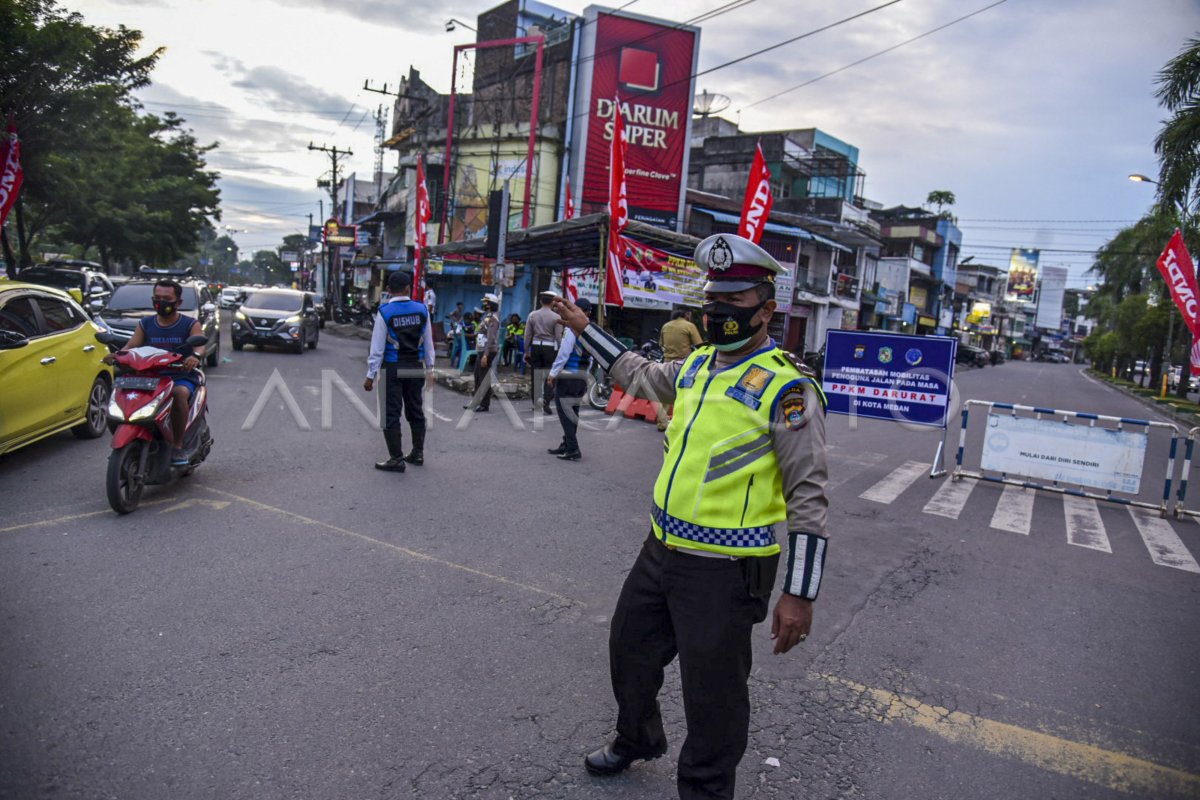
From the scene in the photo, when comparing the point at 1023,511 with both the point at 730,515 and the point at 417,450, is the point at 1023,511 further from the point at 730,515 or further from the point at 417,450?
the point at 730,515

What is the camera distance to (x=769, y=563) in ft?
7.88

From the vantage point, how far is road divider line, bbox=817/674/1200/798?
10.3 ft

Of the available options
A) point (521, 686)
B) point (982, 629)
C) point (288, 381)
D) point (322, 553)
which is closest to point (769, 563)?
point (521, 686)

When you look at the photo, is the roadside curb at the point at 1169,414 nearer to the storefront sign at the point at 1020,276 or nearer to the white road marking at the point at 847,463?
the white road marking at the point at 847,463

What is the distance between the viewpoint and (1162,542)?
7363mm

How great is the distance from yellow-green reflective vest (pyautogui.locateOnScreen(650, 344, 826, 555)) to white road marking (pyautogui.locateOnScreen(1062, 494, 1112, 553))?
6.03m

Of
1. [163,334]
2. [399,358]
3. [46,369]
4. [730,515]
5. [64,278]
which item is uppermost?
[64,278]

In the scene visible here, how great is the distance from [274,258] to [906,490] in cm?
14175

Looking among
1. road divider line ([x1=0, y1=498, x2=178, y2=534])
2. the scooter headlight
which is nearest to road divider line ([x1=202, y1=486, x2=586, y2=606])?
road divider line ([x1=0, y1=498, x2=178, y2=534])

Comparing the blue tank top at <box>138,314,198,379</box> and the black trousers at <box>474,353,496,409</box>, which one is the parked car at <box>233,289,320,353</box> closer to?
the black trousers at <box>474,353,496,409</box>

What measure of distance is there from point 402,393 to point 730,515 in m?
5.64

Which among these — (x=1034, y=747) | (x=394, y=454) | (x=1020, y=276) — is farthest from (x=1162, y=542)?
(x=1020, y=276)

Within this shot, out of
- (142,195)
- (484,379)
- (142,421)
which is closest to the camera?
(142,421)

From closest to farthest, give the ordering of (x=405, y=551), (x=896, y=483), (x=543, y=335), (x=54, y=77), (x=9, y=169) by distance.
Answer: (x=405, y=551)
(x=896, y=483)
(x=543, y=335)
(x=9, y=169)
(x=54, y=77)
